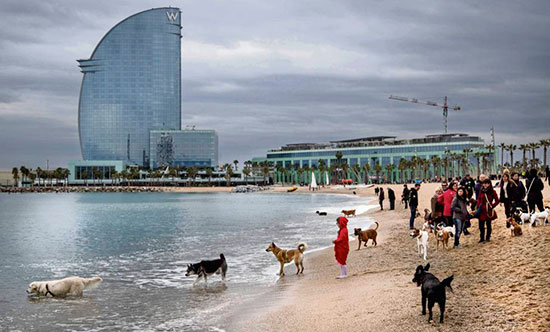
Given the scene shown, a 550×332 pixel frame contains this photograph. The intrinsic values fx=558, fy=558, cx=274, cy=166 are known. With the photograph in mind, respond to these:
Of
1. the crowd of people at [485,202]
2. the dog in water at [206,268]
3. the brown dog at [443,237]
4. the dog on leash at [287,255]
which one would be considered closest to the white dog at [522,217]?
the crowd of people at [485,202]

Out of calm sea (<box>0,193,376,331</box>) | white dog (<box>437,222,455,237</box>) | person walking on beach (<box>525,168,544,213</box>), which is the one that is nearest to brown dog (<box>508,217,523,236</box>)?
white dog (<box>437,222,455,237</box>)

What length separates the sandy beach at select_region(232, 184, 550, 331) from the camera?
9688 millimetres

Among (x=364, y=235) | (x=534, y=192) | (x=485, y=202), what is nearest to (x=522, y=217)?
(x=534, y=192)

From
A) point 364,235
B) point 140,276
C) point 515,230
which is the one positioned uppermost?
point 515,230

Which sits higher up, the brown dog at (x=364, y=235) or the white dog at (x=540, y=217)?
the white dog at (x=540, y=217)

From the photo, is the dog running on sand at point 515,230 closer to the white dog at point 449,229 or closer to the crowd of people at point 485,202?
the crowd of people at point 485,202

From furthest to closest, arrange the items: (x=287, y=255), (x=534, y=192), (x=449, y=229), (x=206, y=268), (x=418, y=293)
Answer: (x=534, y=192)
(x=449, y=229)
(x=287, y=255)
(x=206, y=268)
(x=418, y=293)

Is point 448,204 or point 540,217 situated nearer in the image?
point 540,217

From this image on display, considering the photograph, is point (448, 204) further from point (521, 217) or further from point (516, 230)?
point (516, 230)

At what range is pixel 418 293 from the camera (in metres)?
11.8

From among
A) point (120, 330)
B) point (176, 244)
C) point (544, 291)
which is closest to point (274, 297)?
point (120, 330)

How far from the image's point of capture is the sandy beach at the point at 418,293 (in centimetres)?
969

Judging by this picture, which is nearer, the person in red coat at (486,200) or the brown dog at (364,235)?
the person in red coat at (486,200)

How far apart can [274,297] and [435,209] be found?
913 cm
